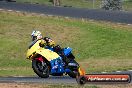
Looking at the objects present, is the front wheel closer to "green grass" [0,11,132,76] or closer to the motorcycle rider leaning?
the motorcycle rider leaning

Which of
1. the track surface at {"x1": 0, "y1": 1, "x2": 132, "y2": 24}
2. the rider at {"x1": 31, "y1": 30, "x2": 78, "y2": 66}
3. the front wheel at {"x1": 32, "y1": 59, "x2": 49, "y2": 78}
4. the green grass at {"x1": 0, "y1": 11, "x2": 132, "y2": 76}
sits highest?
the rider at {"x1": 31, "y1": 30, "x2": 78, "y2": 66}

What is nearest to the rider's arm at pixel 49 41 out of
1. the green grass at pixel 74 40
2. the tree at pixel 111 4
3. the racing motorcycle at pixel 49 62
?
the racing motorcycle at pixel 49 62

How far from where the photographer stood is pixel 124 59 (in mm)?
31188

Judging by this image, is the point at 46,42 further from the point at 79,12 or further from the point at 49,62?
the point at 79,12

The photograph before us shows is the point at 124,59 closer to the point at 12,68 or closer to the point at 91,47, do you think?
the point at 91,47

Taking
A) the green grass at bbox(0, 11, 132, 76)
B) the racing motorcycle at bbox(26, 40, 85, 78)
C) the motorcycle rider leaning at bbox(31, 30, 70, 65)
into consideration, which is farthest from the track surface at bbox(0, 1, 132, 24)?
the racing motorcycle at bbox(26, 40, 85, 78)

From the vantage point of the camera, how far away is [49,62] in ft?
41.5

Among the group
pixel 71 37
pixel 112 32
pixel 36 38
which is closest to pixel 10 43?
pixel 71 37

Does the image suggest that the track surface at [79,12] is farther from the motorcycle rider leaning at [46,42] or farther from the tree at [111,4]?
the motorcycle rider leaning at [46,42]

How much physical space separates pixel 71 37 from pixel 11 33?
17.0 ft

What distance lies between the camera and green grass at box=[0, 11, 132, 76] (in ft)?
96.6

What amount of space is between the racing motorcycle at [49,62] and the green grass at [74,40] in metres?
12.9

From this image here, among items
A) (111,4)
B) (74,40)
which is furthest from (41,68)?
(111,4)

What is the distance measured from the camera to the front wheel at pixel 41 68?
12566 millimetres
